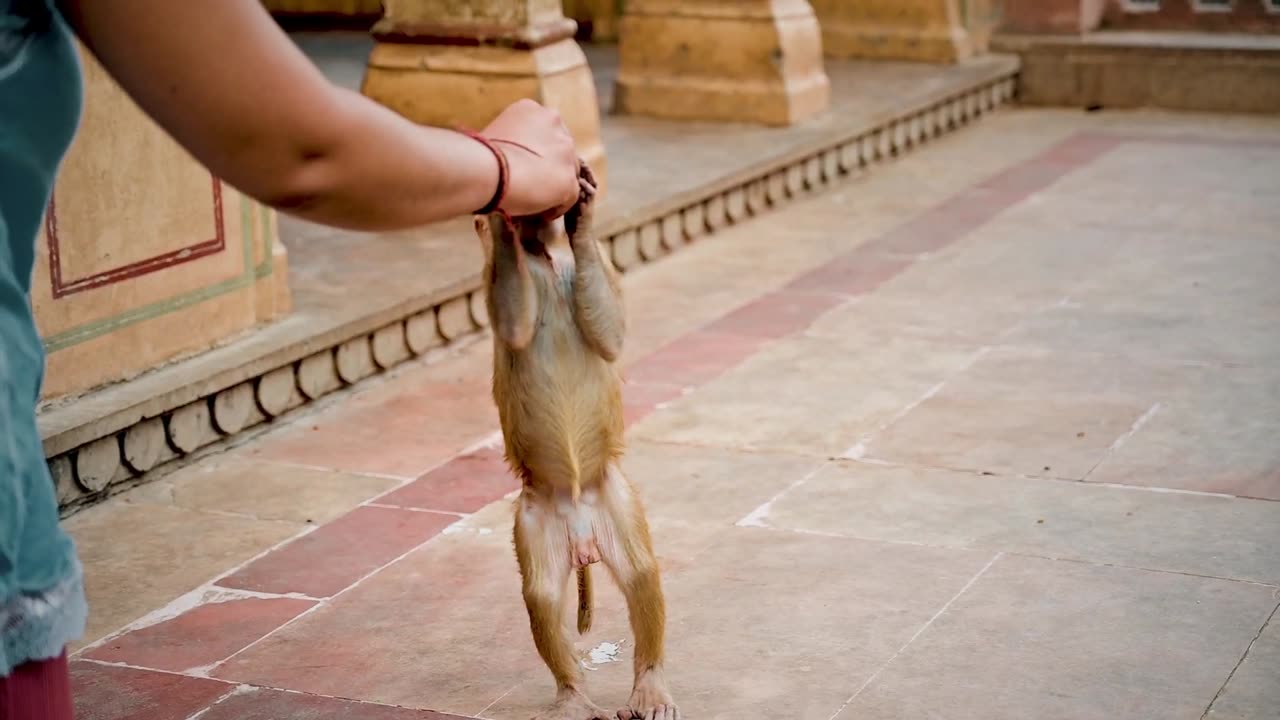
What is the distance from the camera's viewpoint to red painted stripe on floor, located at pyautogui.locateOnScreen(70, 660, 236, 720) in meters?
3.77

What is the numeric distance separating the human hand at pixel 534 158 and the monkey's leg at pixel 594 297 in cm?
162

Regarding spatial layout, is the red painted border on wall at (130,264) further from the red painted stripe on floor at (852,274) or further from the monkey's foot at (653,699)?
the red painted stripe on floor at (852,274)

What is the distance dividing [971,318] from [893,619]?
3142 mm

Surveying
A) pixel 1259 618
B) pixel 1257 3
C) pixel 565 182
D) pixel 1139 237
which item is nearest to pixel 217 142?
pixel 565 182

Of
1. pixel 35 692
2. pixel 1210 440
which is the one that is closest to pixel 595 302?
pixel 35 692

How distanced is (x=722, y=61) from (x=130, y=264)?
214 inches

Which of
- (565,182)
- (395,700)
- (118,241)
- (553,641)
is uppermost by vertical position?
(565,182)

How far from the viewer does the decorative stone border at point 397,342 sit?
17.0ft

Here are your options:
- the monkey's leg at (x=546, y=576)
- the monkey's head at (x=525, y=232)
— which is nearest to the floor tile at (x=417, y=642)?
the monkey's leg at (x=546, y=576)

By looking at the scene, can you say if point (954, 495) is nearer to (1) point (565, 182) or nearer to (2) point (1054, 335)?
(2) point (1054, 335)

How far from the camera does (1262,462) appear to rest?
5.23 meters

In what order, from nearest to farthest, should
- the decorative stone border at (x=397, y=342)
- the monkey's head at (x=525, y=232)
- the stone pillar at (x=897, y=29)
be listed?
Result: the monkey's head at (x=525, y=232) < the decorative stone border at (x=397, y=342) < the stone pillar at (x=897, y=29)

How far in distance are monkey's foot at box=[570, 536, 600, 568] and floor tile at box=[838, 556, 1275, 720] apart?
0.69m

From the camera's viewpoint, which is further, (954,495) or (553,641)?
(954,495)
